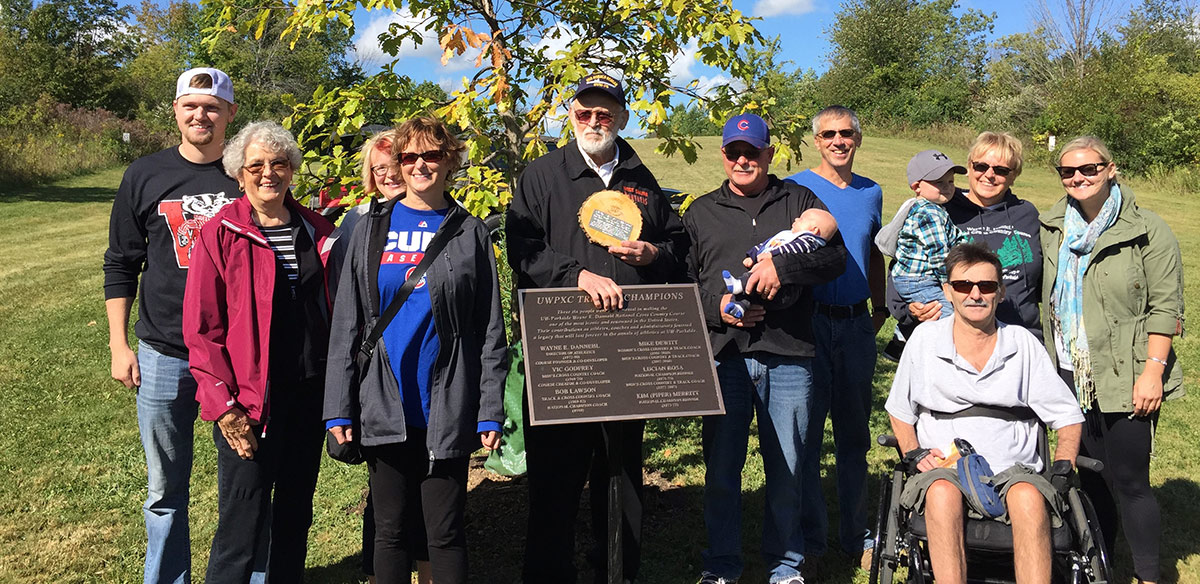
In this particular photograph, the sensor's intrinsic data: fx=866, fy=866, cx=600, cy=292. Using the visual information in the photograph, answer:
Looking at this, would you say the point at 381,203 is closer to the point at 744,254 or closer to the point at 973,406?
the point at 744,254

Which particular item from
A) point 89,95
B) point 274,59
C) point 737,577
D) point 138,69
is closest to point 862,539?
point 737,577

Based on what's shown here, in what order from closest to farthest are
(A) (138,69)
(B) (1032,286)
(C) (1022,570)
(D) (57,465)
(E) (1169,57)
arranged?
1. (C) (1022,570)
2. (B) (1032,286)
3. (D) (57,465)
4. (E) (1169,57)
5. (A) (138,69)

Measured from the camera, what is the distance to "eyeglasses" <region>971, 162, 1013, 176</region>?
401 cm

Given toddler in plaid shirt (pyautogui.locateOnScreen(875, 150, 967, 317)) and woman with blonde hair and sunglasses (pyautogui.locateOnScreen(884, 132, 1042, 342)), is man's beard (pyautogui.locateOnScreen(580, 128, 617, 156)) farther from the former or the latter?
woman with blonde hair and sunglasses (pyautogui.locateOnScreen(884, 132, 1042, 342))

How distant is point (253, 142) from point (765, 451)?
103 inches

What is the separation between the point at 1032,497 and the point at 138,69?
6986cm

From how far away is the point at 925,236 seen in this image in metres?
4.03

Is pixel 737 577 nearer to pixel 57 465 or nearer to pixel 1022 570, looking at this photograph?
pixel 1022 570

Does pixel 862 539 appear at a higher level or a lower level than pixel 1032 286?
lower

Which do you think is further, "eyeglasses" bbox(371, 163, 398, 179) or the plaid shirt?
the plaid shirt

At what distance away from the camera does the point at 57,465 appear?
6207mm

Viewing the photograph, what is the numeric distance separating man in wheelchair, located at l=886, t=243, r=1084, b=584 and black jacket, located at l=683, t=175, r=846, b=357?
50cm

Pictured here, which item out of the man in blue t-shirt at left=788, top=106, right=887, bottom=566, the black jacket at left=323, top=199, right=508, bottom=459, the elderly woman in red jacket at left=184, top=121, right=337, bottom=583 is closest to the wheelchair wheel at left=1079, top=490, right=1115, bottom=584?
the man in blue t-shirt at left=788, top=106, right=887, bottom=566

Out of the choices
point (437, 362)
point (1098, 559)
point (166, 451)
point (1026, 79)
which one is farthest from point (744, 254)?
point (1026, 79)
